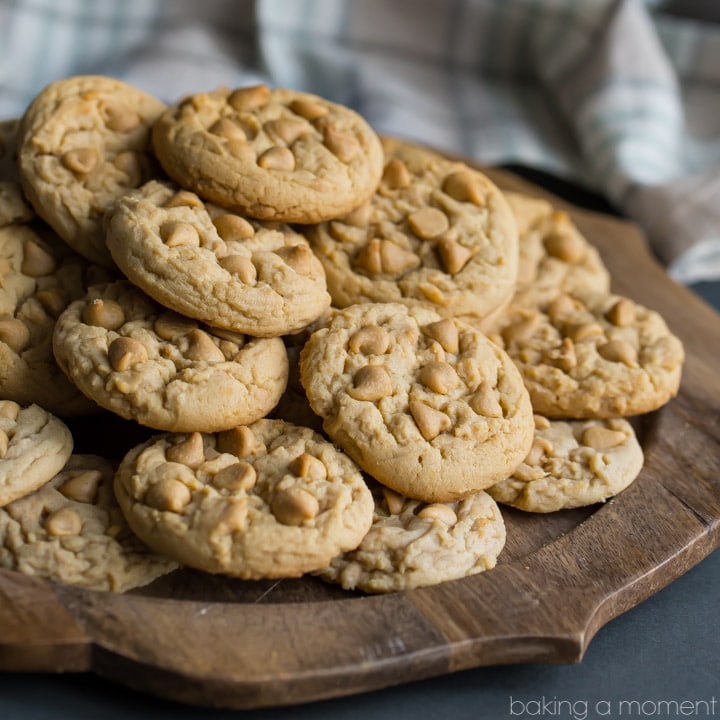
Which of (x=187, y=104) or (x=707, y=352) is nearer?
(x=187, y=104)

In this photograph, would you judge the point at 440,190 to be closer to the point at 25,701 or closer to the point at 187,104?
the point at 187,104

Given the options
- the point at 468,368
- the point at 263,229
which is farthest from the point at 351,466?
the point at 263,229

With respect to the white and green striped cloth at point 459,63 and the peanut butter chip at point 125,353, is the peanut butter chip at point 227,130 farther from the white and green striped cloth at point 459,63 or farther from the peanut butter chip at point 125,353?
the white and green striped cloth at point 459,63

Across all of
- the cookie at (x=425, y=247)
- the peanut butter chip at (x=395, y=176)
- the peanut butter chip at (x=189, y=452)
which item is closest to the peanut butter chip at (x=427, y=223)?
the cookie at (x=425, y=247)

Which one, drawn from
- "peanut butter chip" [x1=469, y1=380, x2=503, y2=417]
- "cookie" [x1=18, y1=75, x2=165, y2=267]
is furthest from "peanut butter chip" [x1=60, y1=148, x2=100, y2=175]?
"peanut butter chip" [x1=469, y1=380, x2=503, y2=417]

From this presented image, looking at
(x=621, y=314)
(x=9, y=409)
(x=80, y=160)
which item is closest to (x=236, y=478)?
(x=9, y=409)

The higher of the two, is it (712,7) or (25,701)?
(712,7)
